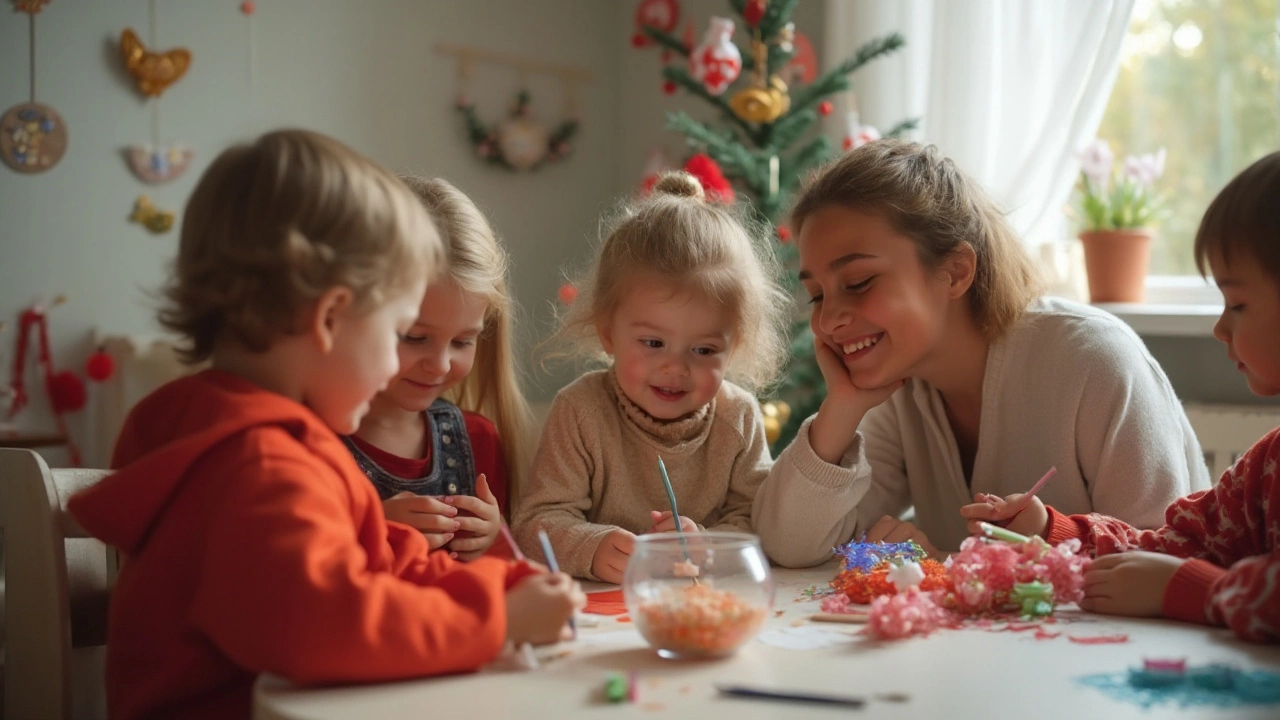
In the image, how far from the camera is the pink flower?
295 cm

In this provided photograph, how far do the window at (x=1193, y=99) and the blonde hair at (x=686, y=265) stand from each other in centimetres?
179

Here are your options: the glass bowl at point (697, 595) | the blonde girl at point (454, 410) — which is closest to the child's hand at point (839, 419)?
the blonde girl at point (454, 410)

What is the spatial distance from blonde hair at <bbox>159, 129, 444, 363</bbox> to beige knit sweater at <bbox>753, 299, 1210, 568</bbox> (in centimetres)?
70

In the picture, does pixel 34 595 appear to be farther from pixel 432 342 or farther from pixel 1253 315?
pixel 1253 315

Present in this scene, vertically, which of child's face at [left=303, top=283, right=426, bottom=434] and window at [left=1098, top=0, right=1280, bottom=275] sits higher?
window at [left=1098, top=0, right=1280, bottom=275]

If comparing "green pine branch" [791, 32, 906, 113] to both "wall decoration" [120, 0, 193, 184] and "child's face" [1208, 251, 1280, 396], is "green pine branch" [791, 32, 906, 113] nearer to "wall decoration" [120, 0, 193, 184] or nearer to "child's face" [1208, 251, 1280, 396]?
"wall decoration" [120, 0, 193, 184]

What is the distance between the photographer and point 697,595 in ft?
3.24

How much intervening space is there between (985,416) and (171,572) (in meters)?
1.15

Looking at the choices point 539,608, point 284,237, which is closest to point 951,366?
point 539,608

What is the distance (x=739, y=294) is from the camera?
1650 mm

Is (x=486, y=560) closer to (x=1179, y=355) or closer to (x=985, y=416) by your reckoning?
(x=985, y=416)

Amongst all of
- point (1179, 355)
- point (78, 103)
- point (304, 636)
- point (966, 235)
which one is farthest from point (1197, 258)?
point (78, 103)

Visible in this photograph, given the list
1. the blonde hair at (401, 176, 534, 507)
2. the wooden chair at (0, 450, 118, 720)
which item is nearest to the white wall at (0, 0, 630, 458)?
the blonde hair at (401, 176, 534, 507)

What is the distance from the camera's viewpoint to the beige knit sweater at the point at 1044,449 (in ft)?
4.95
